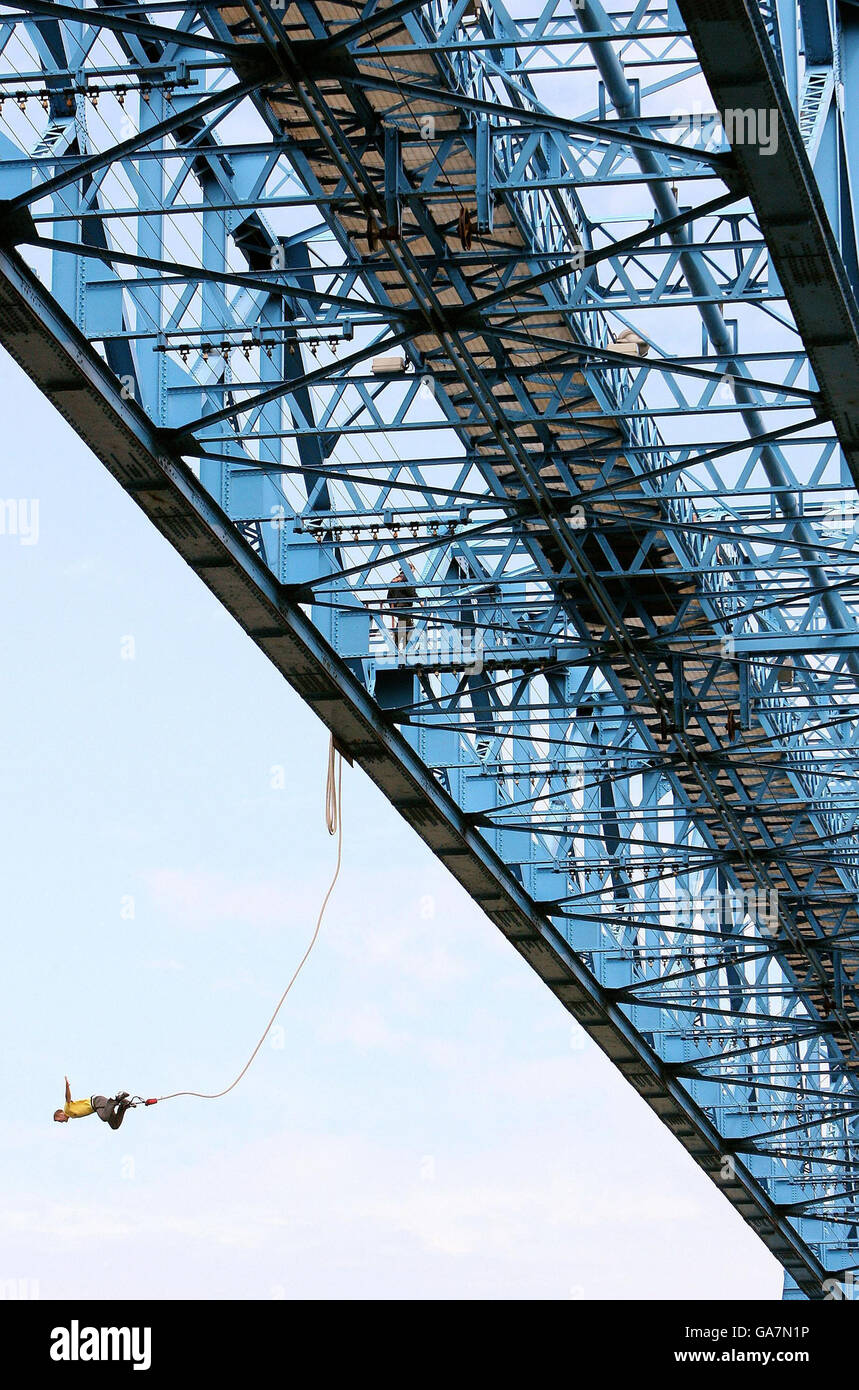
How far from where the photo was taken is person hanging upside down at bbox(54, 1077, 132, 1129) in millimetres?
24938

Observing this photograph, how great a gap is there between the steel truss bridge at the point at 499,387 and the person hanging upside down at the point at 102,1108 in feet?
23.8

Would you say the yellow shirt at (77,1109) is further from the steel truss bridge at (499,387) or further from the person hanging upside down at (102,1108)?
the steel truss bridge at (499,387)

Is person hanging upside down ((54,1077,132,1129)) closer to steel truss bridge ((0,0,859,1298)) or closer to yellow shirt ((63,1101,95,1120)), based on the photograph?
yellow shirt ((63,1101,95,1120))

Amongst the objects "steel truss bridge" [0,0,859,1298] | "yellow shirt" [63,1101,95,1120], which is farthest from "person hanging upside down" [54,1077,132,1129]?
"steel truss bridge" [0,0,859,1298]

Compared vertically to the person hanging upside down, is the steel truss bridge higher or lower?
higher

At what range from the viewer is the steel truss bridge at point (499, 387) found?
22.0m

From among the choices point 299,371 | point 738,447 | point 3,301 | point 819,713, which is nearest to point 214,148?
point 3,301

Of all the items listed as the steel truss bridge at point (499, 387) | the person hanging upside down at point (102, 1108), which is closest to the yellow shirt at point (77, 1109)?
the person hanging upside down at point (102, 1108)

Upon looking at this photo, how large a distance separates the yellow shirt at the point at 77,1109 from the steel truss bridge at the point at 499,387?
739cm

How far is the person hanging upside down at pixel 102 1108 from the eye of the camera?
2494 cm

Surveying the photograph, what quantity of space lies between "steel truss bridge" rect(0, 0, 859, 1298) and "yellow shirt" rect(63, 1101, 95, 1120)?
7.39m

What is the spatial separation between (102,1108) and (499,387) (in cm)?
999

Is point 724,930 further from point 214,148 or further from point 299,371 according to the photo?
point 214,148

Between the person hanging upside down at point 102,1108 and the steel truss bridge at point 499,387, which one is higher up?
the steel truss bridge at point 499,387
